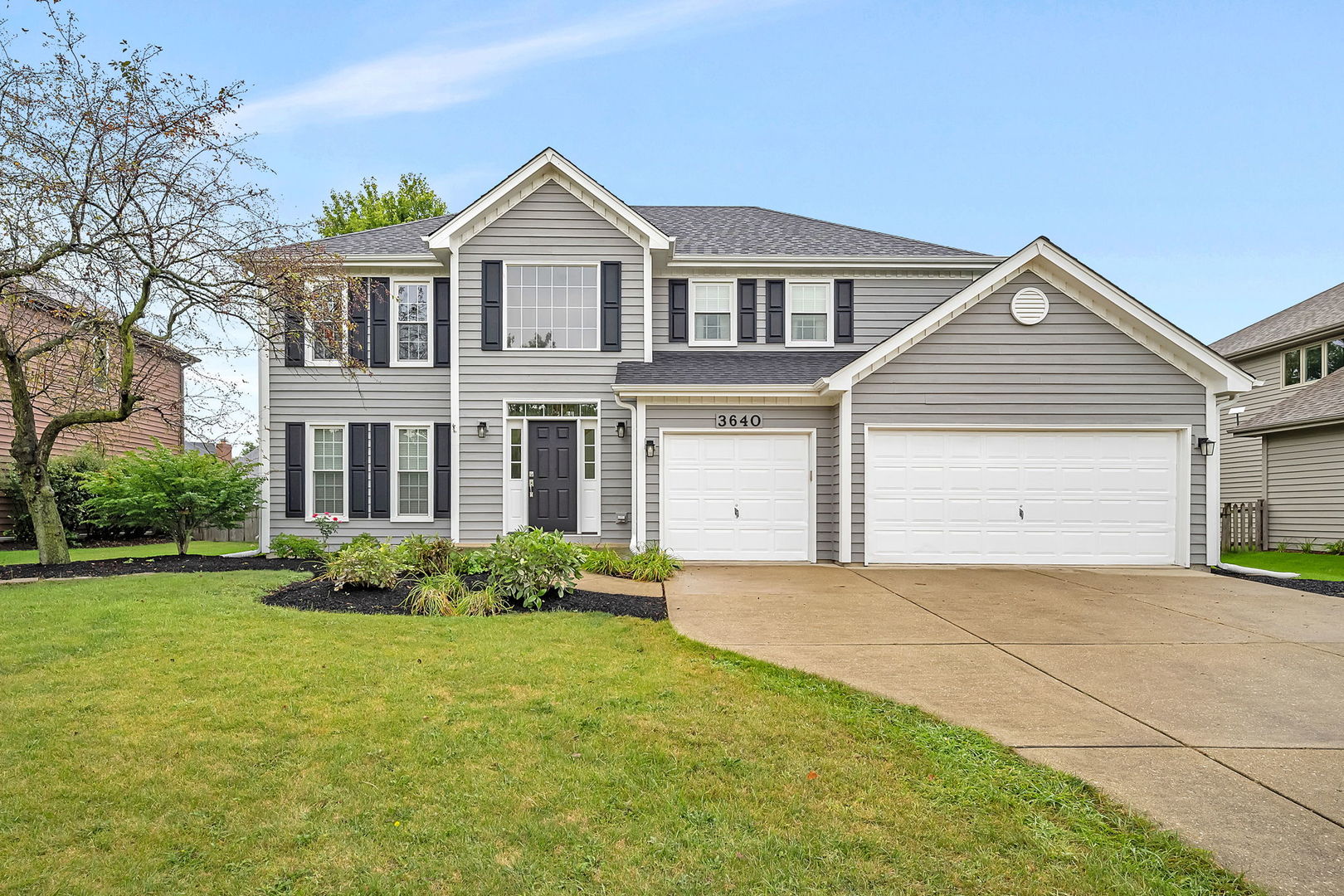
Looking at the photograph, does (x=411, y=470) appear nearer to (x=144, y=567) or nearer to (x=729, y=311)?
(x=144, y=567)

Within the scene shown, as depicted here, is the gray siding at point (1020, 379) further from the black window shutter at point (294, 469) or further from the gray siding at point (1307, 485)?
the black window shutter at point (294, 469)

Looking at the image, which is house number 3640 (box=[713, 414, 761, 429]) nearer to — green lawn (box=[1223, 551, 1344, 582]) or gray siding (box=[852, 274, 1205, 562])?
gray siding (box=[852, 274, 1205, 562])

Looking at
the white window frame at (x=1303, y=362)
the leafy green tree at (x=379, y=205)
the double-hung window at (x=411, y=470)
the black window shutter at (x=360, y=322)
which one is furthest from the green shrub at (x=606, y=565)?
the leafy green tree at (x=379, y=205)

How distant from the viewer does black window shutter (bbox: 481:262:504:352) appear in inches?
499

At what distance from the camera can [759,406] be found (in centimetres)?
1159

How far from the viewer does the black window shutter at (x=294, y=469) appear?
42.8 feet

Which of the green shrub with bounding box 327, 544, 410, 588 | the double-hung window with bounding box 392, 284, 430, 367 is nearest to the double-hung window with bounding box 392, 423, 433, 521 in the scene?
the double-hung window with bounding box 392, 284, 430, 367

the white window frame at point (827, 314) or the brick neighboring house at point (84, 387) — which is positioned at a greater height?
the white window frame at point (827, 314)

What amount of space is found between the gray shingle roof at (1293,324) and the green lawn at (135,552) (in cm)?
2569

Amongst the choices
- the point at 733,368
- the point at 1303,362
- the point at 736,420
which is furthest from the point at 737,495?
the point at 1303,362

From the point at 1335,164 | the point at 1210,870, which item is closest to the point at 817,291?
the point at 1210,870

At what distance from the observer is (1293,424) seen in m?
15.6

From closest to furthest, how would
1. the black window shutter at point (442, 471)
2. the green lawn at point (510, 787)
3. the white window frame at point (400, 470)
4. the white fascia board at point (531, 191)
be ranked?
the green lawn at point (510, 787)
the white fascia board at point (531, 191)
the black window shutter at point (442, 471)
the white window frame at point (400, 470)

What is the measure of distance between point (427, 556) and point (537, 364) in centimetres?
479
